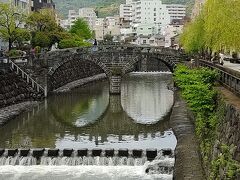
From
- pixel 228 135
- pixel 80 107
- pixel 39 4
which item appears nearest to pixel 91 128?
pixel 80 107

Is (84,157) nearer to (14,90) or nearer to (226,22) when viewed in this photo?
(226,22)

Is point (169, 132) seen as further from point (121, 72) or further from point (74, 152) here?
point (121, 72)

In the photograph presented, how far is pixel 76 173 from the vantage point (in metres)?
25.1

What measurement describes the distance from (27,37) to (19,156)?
130 ft

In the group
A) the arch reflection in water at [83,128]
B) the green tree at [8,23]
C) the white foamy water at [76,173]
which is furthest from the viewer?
the green tree at [8,23]

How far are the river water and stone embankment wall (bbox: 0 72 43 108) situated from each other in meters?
1.98

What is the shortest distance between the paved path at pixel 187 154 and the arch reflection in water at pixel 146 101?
1006 centimetres

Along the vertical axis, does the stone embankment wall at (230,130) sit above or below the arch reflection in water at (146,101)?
above

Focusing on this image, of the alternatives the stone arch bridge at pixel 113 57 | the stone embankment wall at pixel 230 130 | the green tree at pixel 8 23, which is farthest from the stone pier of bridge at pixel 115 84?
the stone embankment wall at pixel 230 130

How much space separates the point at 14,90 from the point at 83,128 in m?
13.1

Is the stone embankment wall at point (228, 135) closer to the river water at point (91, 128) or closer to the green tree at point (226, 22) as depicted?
the river water at point (91, 128)

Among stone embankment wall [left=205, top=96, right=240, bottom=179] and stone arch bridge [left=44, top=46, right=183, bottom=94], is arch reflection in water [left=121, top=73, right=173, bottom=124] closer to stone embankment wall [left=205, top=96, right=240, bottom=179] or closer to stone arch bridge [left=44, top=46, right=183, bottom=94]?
stone arch bridge [left=44, top=46, right=183, bottom=94]

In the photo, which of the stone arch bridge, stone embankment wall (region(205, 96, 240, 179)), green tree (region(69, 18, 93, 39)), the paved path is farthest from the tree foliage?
green tree (region(69, 18, 93, 39))

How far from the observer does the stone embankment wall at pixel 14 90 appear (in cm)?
4543
